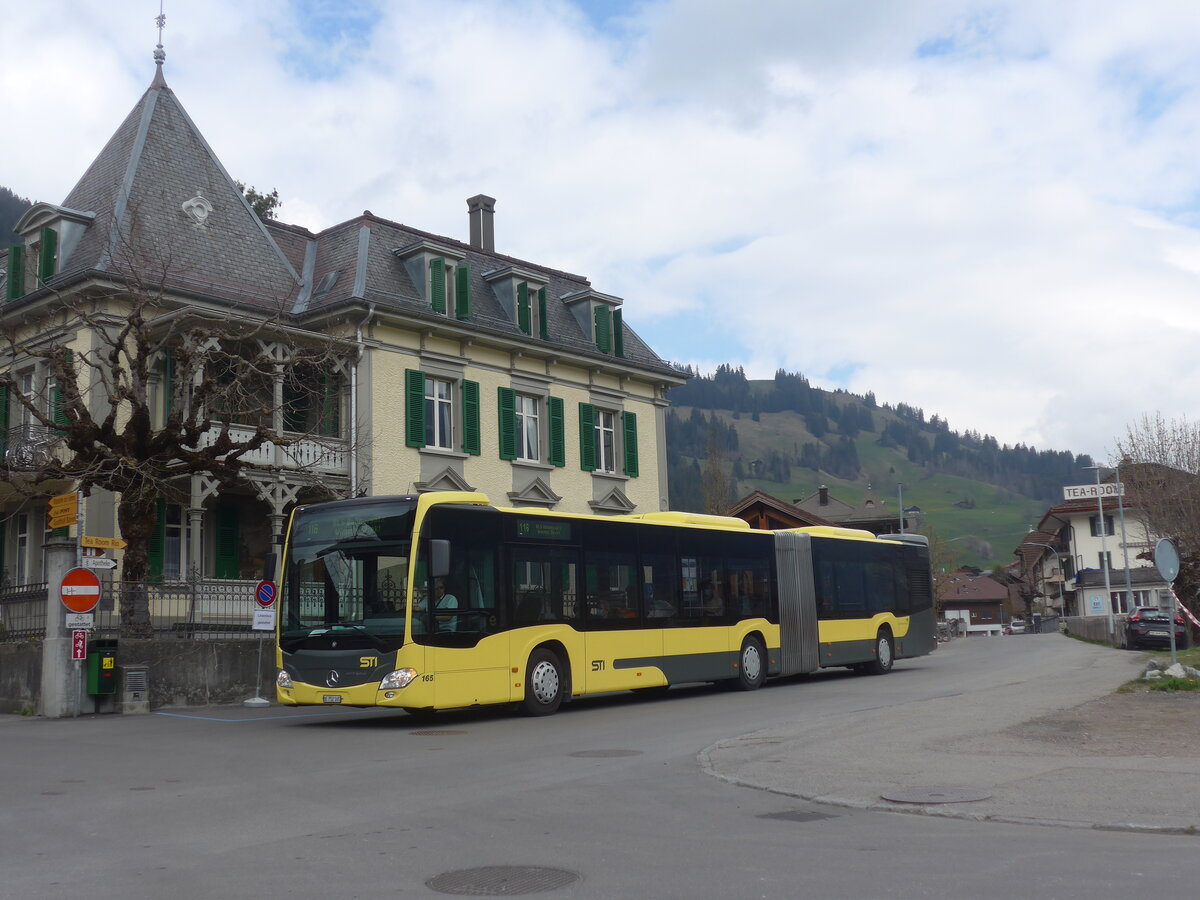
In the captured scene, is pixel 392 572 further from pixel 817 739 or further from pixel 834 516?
pixel 834 516

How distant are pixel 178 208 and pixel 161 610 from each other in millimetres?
11657

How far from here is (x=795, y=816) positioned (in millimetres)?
8844

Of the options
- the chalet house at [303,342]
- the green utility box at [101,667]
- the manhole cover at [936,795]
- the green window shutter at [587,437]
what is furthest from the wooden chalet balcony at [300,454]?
the manhole cover at [936,795]

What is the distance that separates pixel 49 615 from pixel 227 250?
12686 millimetres

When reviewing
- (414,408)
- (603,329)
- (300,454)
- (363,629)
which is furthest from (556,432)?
(363,629)

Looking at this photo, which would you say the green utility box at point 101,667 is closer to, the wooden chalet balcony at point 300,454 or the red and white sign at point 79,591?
the red and white sign at point 79,591

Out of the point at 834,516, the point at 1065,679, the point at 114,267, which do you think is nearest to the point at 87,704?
the point at 114,267

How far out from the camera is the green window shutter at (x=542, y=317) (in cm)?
3550

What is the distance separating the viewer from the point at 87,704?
19922mm

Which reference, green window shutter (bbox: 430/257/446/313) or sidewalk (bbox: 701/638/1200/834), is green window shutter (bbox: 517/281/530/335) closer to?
green window shutter (bbox: 430/257/446/313)

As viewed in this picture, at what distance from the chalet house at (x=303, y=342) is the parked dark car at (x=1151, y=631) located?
1742 centimetres

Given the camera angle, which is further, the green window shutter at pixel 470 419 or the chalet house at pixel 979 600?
the chalet house at pixel 979 600

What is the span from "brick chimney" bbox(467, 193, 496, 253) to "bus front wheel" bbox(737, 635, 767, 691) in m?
20.3

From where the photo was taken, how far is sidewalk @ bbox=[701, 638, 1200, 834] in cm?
871
